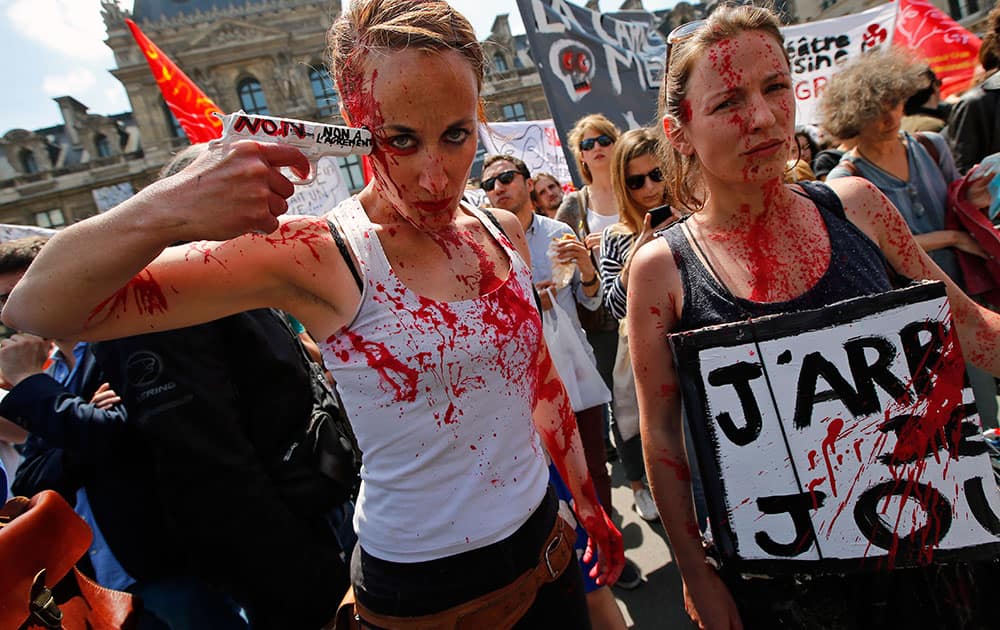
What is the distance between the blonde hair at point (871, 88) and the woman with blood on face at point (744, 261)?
1.34 meters

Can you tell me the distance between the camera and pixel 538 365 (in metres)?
1.51

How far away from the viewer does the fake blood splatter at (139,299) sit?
2.82ft

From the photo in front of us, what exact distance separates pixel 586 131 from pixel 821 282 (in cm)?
263

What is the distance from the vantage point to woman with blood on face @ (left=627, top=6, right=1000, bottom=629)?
3.84 ft

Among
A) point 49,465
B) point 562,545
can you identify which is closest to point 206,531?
point 49,465

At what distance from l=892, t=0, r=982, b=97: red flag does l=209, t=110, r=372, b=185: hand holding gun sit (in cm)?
610

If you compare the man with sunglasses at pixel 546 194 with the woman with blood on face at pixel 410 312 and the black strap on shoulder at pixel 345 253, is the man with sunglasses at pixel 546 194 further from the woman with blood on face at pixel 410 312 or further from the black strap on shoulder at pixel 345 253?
the black strap on shoulder at pixel 345 253

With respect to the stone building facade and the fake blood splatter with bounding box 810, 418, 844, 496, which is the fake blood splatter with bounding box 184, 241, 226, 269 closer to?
the fake blood splatter with bounding box 810, 418, 844, 496

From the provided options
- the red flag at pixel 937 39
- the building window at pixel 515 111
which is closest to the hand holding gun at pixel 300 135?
the red flag at pixel 937 39

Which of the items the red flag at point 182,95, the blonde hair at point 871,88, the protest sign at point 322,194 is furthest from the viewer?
the protest sign at point 322,194

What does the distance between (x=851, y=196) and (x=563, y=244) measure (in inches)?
62.4

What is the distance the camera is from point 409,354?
1.07 metres

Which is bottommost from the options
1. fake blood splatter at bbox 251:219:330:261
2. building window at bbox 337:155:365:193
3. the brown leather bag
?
the brown leather bag

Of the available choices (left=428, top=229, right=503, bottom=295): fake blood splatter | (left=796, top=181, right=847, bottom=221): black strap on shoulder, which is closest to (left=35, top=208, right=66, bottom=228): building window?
(left=428, top=229, right=503, bottom=295): fake blood splatter
